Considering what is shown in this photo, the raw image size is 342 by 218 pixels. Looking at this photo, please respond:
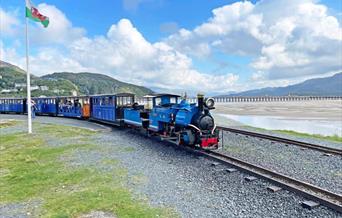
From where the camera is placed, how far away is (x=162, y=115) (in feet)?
55.8

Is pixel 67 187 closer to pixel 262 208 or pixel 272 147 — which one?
pixel 262 208

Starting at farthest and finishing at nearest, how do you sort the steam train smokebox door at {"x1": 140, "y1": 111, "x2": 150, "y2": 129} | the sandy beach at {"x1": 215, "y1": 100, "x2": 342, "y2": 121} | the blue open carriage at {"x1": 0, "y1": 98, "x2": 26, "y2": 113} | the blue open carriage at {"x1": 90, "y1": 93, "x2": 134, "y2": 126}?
the sandy beach at {"x1": 215, "y1": 100, "x2": 342, "y2": 121}, the blue open carriage at {"x1": 0, "y1": 98, "x2": 26, "y2": 113}, the blue open carriage at {"x1": 90, "y1": 93, "x2": 134, "y2": 126}, the steam train smokebox door at {"x1": 140, "y1": 111, "x2": 150, "y2": 129}

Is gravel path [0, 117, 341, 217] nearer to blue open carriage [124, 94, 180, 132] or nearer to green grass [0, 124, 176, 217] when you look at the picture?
green grass [0, 124, 176, 217]

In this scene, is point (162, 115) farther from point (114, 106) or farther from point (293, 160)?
point (114, 106)

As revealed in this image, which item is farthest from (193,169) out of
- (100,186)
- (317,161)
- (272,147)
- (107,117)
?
(107,117)

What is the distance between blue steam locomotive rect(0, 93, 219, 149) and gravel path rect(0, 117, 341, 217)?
1.05 meters

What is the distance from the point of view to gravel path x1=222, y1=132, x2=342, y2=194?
10.2 metres

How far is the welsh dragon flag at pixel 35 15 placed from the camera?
23.5m

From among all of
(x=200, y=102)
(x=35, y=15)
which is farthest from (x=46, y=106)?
(x=200, y=102)

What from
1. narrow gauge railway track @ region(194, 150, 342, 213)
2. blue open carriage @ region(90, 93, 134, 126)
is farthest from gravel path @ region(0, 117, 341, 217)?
blue open carriage @ region(90, 93, 134, 126)

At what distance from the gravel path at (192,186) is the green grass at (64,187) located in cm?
45

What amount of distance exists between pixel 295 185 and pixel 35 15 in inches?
852

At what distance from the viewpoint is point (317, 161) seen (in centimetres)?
1283

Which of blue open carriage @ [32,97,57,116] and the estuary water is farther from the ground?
blue open carriage @ [32,97,57,116]
